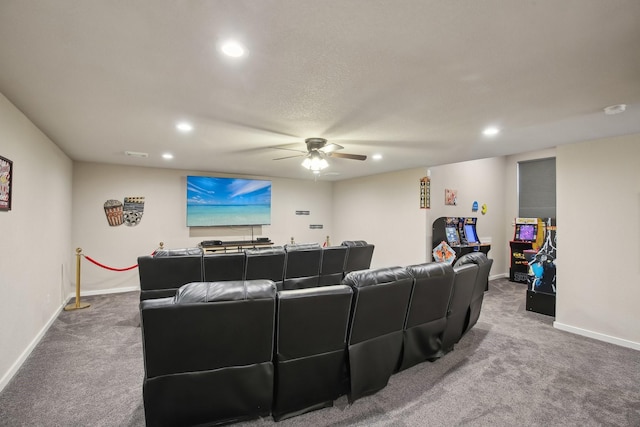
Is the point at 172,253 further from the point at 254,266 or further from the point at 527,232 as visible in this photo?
the point at 527,232

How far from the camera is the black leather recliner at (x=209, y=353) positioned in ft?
5.92

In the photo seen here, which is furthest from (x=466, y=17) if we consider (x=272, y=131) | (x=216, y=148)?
(x=216, y=148)

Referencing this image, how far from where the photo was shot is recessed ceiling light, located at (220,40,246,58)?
1772mm

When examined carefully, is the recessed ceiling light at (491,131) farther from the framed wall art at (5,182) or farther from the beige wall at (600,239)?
the framed wall art at (5,182)

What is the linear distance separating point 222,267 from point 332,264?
187 cm

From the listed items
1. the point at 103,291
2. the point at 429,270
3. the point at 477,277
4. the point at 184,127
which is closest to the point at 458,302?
the point at 477,277

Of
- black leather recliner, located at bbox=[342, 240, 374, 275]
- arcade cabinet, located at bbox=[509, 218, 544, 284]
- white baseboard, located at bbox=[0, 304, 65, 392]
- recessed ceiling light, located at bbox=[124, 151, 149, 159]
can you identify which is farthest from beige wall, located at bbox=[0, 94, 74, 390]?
arcade cabinet, located at bbox=[509, 218, 544, 284]

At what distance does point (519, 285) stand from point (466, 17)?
6.97 metres

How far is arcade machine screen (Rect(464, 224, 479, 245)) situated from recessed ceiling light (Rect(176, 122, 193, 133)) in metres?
5.90

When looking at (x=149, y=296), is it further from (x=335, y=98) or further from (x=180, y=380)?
(x=335, y=98)

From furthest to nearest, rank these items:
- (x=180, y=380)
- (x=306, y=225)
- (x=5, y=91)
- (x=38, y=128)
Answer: (x=306, y=225) < (x=38, y=128) < (x=5, y=91) < (x=180, y=380)

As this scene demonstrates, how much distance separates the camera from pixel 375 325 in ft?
8.05

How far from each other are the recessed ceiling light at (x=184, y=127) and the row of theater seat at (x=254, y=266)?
1.64 meters

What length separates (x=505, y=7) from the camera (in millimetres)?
1447
